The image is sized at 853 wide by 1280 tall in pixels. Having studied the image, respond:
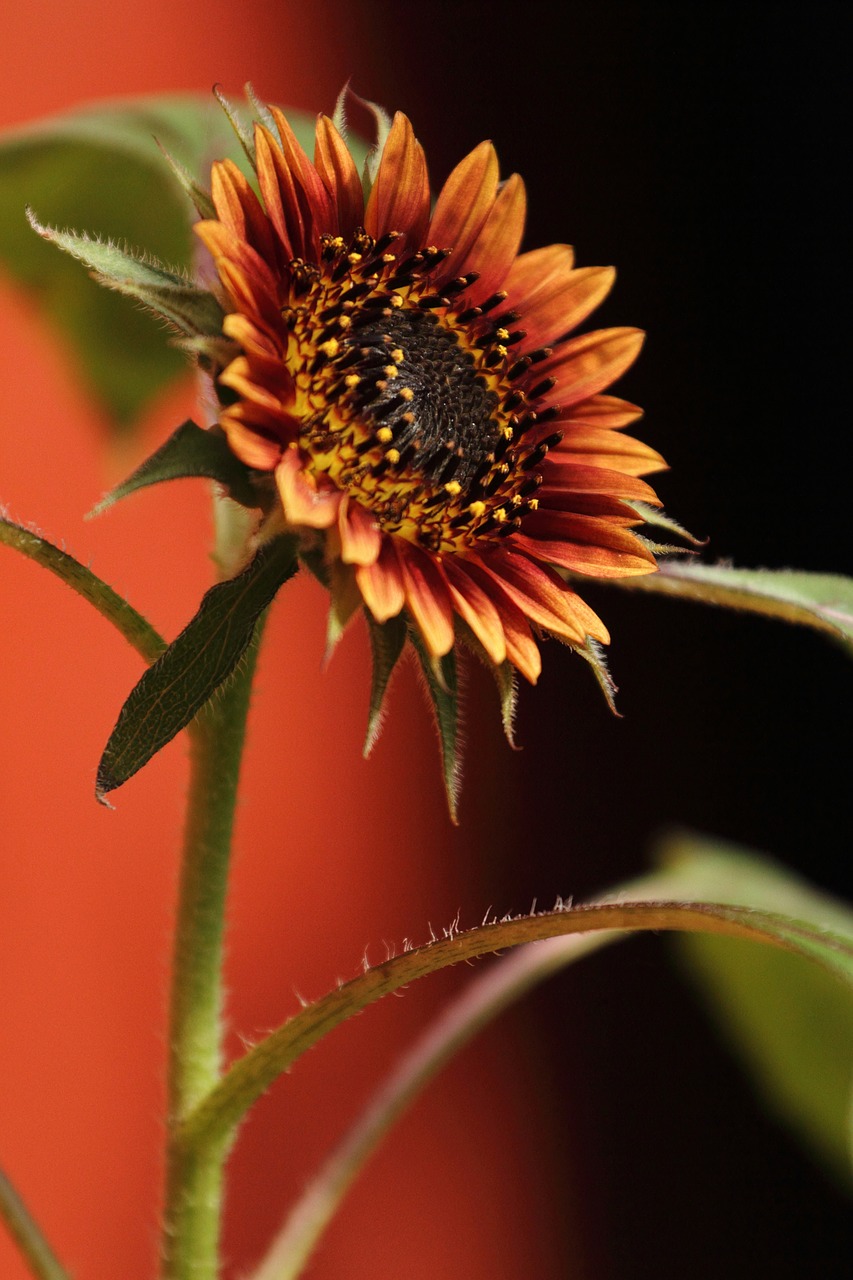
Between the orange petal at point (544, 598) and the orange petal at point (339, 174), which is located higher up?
the orange petal at point (339, 174)

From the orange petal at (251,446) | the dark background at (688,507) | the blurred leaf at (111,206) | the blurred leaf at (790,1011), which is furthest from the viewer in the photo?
the dark background at (688,507)

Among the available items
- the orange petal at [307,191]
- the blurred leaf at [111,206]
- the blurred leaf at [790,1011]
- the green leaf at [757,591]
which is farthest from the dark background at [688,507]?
the orange petal at [307,191]

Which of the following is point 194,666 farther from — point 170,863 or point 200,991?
point 170,863

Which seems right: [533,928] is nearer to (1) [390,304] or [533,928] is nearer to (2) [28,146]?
(1) [390,304]

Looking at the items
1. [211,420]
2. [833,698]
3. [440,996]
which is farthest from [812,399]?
[211,420]

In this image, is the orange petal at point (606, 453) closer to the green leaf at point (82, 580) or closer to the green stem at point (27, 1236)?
the green leaf at point (82, 580)

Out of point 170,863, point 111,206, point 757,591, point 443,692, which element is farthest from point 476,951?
point 170,863

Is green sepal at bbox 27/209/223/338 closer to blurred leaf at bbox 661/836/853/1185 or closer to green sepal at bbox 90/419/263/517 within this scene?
green sepal at bbox 90/419/263/517
